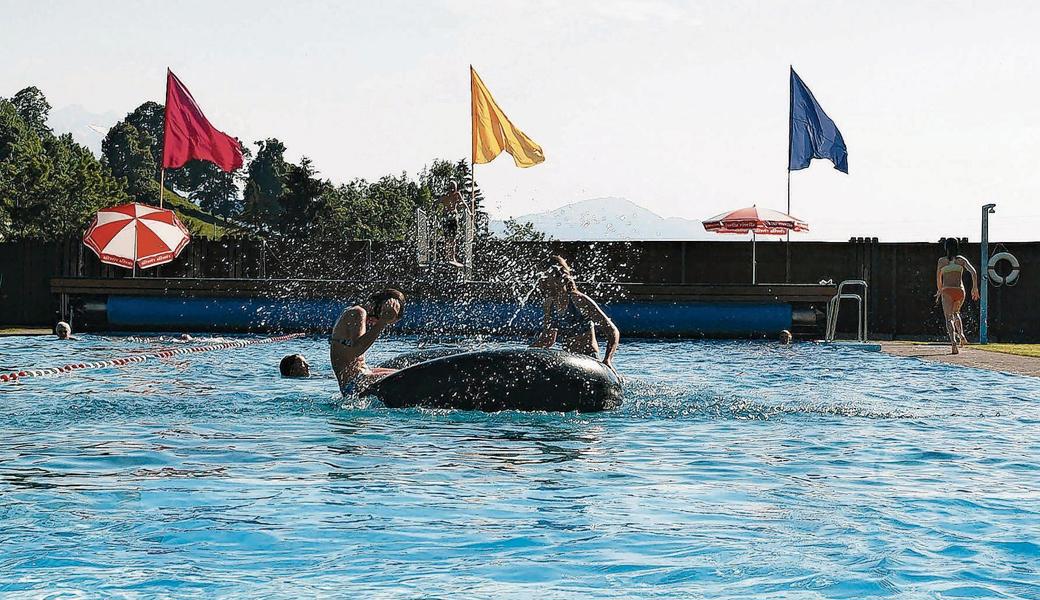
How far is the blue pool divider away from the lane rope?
3.09 ft

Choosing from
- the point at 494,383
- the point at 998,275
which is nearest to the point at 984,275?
the point at 998,275

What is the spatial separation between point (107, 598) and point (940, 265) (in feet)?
59.2

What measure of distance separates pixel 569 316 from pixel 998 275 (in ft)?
55.3

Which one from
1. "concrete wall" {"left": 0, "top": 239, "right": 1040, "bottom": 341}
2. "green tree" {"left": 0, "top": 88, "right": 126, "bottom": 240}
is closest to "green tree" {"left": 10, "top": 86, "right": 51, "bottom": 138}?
"green tree" {"left": 0, "top": 88, "right": 126, "bottom": 240}

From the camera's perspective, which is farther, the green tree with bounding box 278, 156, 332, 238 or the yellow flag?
the green tree with bounding box 278, 156, 332, 238

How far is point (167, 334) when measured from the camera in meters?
22.1

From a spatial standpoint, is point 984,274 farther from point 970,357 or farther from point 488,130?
point 488,130

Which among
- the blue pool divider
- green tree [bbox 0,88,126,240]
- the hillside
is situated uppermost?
the hillside

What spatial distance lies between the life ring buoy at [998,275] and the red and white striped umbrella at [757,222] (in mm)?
3972

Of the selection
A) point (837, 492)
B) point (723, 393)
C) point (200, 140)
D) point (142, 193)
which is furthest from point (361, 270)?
point (142, 193)

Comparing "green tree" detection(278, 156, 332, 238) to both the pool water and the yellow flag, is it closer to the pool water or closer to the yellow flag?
the yellow flag

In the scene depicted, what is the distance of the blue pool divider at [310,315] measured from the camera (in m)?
22.2

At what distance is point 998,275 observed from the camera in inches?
960

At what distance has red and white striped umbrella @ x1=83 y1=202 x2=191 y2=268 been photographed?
77.3ft
